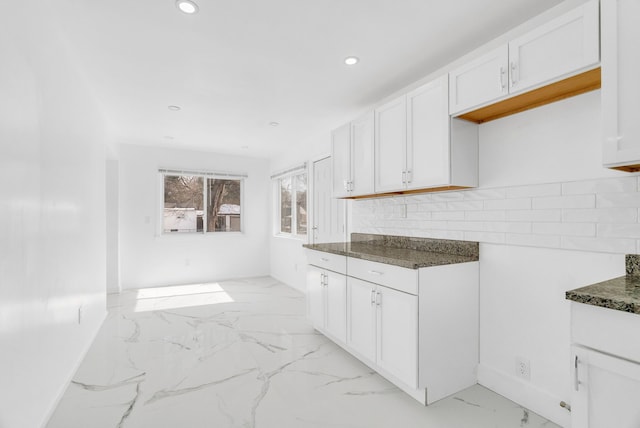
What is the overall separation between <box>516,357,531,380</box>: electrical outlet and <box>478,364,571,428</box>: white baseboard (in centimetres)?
3

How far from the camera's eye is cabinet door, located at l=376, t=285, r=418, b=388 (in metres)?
2.00

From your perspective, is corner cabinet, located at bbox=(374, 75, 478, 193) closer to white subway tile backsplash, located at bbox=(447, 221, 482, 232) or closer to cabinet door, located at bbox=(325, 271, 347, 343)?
white subway tile backsplash, located at bbox=(447, 221, 482, 232)

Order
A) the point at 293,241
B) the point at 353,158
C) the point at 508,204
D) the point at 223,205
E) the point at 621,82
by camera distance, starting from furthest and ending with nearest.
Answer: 1. the point at 223,205
2. the point at 293,241
3. the point at 353,158
4. the point at 508,204
5. the point at 621,82

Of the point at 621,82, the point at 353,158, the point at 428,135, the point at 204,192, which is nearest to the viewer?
the point at 621,82

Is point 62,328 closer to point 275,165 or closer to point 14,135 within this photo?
point 14,135

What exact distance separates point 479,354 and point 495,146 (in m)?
1.48

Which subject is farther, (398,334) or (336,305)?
(336,305)

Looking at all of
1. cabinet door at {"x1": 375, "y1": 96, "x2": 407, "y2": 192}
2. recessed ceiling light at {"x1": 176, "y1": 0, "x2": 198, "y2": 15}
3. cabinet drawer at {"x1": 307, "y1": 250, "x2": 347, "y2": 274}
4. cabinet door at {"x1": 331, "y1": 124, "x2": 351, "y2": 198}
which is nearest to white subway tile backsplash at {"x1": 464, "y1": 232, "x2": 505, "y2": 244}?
cabinet door at {"x1": 375, "y1": 96, "x2": 407, "y2": 192}

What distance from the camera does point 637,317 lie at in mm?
1078

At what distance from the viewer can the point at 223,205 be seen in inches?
240

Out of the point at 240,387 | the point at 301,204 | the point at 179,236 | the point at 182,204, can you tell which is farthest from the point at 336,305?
the point at 182,204

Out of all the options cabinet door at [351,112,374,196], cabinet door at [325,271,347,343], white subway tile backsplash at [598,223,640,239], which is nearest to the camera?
white subway tile backsplash at [598,223,640,239]

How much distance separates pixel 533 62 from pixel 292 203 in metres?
4.28

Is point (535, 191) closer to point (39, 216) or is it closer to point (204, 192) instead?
point (39, 216)
